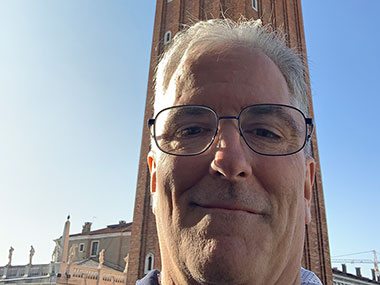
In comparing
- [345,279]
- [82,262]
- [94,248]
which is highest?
[94,248]

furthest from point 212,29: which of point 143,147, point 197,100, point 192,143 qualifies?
point 143,147

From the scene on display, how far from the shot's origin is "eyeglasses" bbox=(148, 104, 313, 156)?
0.99 meters

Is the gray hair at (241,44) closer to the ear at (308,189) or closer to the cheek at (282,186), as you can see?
the ear at (308,189)

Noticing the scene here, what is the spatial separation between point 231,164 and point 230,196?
3.2 inches

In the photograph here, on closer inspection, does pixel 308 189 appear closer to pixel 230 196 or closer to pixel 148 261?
pixel 230 196

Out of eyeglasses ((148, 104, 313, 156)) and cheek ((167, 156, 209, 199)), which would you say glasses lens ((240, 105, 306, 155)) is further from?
cheek ((167, 156, 209, 199))

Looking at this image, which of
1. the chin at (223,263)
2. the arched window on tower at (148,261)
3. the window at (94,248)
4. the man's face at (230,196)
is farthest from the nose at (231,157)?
the window at (94,248)

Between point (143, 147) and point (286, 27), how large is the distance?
30.3 feet

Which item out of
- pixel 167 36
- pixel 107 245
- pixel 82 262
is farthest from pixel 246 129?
pixel 107 245

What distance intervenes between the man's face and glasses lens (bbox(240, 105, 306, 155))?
26 millimetres

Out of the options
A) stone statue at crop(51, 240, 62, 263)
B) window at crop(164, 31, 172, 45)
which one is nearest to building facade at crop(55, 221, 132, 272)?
stone statue at crop(51, 240, 62, 263)

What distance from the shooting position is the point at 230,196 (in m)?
0.89

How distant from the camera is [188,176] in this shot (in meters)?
0.95

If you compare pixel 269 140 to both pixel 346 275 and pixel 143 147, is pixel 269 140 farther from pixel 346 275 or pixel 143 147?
pixel 346 275
